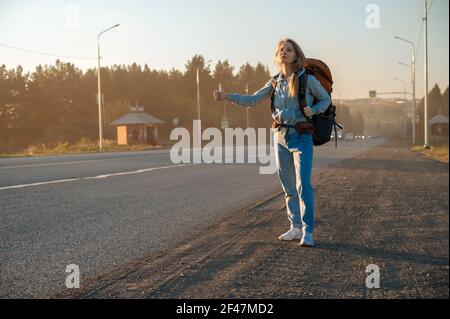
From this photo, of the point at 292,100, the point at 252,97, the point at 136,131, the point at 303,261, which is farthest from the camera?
the point at 136,131

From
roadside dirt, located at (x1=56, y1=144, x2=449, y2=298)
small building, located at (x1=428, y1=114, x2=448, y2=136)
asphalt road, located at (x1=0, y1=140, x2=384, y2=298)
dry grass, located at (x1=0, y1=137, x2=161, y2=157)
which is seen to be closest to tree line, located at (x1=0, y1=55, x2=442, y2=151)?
dry grass, located at (x1=0, y1=137, x2=161, y2=157)

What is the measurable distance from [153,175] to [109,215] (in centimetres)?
610

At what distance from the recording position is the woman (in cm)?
454

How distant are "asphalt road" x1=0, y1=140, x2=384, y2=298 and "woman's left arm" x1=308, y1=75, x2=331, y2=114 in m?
1.94

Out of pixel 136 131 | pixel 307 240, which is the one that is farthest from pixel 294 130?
pixel 136 131

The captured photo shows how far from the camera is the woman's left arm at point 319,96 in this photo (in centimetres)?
453

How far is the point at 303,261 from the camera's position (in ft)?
13.5

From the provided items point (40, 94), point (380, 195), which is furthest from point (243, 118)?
point (380, 195)

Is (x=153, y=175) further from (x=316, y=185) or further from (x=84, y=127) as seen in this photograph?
(x=84, y=127)

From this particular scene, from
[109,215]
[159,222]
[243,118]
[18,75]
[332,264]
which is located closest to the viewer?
[332,264]

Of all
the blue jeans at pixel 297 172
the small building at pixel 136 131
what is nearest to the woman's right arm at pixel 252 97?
the blue jeans at pixel 297 172

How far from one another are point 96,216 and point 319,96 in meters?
3.62

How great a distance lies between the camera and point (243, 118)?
66.8 metres

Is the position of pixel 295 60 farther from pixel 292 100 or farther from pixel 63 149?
pixel 63 149
